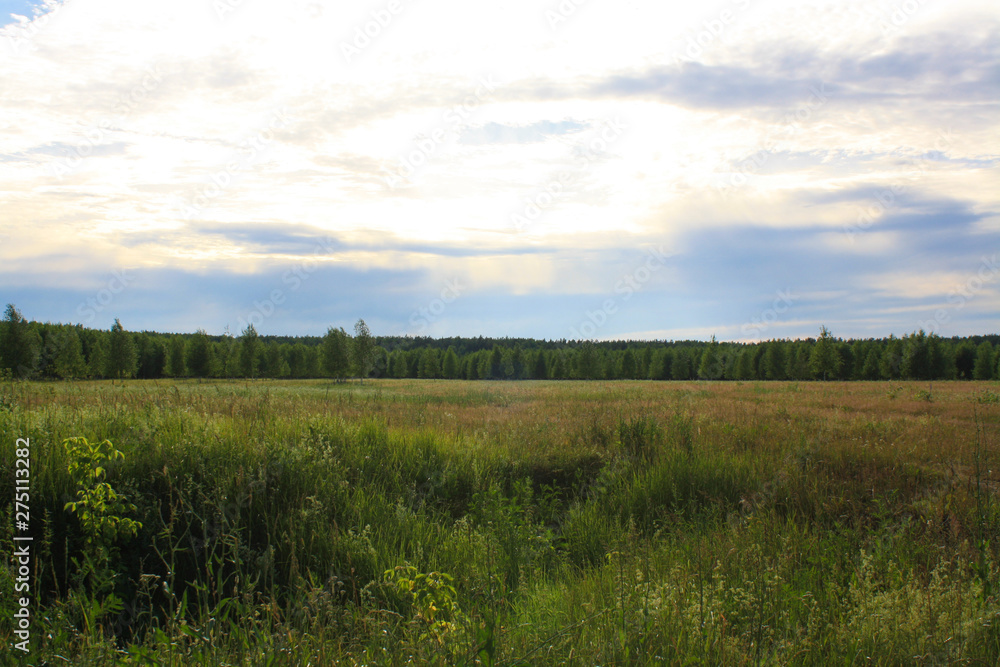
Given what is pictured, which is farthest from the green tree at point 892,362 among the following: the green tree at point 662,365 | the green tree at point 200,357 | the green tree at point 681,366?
the green tree at point 200,357

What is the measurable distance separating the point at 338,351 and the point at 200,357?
72.8ft

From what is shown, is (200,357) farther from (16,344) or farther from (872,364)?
(872,364)

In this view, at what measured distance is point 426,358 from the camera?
12000cm

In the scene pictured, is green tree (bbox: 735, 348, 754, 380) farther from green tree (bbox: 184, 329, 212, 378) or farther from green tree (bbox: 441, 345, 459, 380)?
green tree (bbox: 184, 329, 212, 378)

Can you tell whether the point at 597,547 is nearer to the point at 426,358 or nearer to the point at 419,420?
the point at 419,420

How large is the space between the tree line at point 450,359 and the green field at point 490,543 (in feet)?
203

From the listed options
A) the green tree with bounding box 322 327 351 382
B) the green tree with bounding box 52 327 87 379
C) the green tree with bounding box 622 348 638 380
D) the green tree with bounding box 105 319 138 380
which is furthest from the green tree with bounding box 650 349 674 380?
the green tree with bounding box 52 327 87 379

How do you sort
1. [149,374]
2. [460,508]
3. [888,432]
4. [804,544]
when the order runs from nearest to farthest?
[804,544] < [460,508] < [888,432] < [149,374]

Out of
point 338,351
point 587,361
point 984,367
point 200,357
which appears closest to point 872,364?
point 984,367

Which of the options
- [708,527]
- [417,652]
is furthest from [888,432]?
[417,652]

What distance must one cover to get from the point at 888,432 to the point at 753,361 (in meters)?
92.6

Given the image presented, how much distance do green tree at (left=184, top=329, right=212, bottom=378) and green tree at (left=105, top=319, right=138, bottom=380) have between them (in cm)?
1023

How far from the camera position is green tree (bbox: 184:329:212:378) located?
8019 centimetres

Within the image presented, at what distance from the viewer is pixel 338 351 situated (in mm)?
76562
